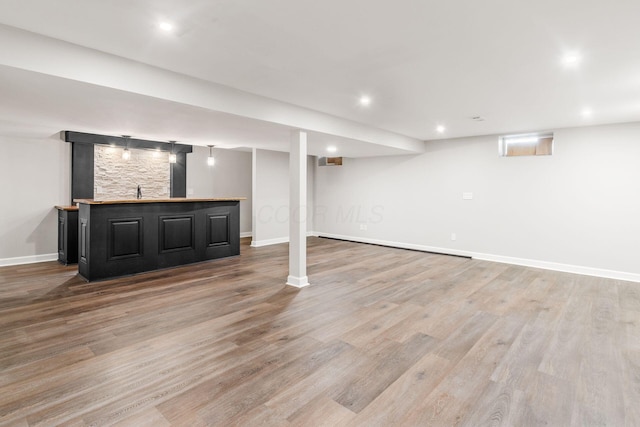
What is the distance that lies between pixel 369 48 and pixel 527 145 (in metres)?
4.72

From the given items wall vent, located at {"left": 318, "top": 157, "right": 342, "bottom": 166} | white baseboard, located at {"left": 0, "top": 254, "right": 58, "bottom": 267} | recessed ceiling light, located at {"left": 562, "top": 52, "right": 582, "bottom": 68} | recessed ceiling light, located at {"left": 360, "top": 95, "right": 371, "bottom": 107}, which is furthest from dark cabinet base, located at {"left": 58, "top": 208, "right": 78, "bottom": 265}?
recessed ceiling light, located at {"left": 562, "top": 52, "right": 582, "bottom": 68}

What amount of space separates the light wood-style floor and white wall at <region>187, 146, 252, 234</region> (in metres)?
3.33

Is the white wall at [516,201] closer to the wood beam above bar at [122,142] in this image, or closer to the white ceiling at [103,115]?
the white ceiling at [103,115]

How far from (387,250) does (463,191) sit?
1935mm

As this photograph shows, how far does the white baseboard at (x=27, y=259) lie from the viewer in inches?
Result: 211

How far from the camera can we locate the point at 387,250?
7.07 meters

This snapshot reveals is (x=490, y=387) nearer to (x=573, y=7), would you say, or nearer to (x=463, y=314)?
(x=463, y=314)

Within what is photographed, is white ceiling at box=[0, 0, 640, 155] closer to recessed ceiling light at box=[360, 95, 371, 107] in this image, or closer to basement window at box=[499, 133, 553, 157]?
recessed ceiling light at box=[360, 95, 371, 107]

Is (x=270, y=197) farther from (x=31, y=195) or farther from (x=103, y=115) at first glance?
(x=31, y=195)

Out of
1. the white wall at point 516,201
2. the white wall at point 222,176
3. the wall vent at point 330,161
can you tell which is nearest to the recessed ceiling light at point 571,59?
the white wall at point 516,201

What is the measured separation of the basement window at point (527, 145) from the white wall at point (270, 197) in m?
4.67

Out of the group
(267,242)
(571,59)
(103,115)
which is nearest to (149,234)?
(103,115)

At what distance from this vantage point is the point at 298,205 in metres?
4.39

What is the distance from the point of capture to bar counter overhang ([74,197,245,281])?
4523 mm
